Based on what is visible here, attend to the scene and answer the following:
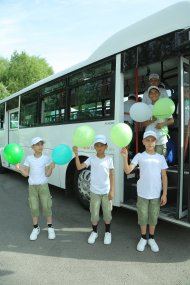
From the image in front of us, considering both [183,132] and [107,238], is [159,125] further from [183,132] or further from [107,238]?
[107,238]

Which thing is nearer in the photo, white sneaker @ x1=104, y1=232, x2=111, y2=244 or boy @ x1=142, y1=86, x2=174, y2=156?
white sneaker @ x1=104, y1=232, x2=111, y2=244

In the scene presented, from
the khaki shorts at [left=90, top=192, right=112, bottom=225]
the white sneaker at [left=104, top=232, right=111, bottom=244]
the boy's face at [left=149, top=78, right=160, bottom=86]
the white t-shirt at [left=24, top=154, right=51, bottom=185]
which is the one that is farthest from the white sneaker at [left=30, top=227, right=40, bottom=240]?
the boy's face at [left=149, top=78, right=160, bottom=86]

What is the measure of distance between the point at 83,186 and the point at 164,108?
7.74 ft

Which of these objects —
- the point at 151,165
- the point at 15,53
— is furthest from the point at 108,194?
the point at 15,53

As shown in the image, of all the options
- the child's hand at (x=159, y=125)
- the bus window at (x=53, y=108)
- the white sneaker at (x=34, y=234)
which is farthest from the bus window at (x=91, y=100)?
the white sneaker at (x=34, y=234)

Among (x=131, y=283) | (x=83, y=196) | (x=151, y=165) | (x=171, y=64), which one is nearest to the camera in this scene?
(x=131, y=283)

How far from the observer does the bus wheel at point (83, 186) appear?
5.67 meters

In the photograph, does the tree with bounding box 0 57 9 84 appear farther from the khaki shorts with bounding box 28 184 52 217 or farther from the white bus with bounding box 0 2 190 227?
the khaki shorts with bounding box 28 184 52 217

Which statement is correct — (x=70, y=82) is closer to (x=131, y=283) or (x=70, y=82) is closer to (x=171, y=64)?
(x=171, y=64)

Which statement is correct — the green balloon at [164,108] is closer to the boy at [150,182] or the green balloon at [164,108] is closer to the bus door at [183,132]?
the bus door at [183,132]

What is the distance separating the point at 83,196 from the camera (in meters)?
5.84

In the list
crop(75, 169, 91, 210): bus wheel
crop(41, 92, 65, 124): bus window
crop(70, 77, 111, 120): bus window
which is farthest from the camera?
crop(41, 92, 65, 124): bus window

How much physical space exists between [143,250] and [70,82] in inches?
143

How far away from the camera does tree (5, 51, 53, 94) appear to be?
40.1m
